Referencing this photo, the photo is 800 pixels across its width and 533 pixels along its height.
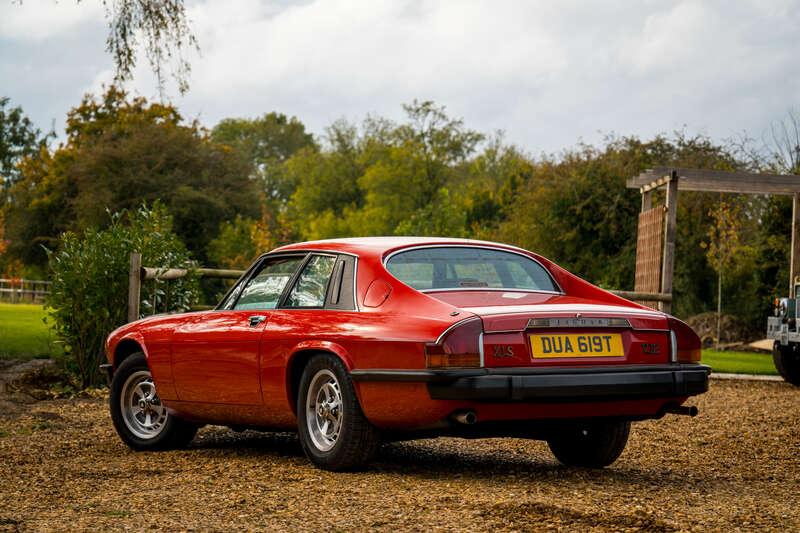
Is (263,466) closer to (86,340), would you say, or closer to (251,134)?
(86,340)

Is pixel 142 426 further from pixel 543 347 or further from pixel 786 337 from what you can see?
pixel 786 337

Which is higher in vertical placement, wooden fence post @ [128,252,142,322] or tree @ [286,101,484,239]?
tree @ [286,101,484,239]

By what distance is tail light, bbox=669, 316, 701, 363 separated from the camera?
654 cm

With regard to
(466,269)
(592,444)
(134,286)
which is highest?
(466,269)

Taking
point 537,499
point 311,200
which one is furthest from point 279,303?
point 311,200

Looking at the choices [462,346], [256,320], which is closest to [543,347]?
[462,346]

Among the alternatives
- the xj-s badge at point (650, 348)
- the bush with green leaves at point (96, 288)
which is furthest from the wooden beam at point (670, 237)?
the xj-s badge at point (650, 348)

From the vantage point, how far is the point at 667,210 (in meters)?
15.4

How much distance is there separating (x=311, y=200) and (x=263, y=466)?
59919mm

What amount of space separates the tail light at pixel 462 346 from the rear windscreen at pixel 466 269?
0.76 m

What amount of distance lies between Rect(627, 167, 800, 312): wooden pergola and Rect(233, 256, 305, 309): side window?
8.33 metres

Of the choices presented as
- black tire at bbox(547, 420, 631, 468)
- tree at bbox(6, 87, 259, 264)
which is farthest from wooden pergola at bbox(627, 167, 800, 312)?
tree at bbox(6, 87, 259, 264)

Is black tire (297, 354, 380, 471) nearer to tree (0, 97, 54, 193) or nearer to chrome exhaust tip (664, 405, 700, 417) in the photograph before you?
chrome exhaust tip (664, 405, 700, 417)

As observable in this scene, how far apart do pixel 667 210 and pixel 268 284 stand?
9.11m
